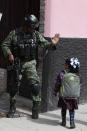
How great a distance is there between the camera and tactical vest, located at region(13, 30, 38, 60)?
6484 millimetres

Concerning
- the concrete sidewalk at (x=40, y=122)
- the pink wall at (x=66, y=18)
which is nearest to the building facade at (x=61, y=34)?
the pink wall at (x=66, y=18)

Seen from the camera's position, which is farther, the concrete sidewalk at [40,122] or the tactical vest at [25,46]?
the tactical vest at [25,46]

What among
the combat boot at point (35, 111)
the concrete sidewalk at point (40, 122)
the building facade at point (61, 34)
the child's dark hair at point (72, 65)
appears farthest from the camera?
the building facade at point (61, 34)

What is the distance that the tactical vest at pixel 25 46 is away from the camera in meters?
6.48

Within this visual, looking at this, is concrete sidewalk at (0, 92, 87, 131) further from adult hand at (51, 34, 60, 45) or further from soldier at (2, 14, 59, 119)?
adult hand at (51, 34, 60, 45)

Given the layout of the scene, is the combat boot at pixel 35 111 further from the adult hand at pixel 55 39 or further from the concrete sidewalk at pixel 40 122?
the adult hand at pixel 55 39

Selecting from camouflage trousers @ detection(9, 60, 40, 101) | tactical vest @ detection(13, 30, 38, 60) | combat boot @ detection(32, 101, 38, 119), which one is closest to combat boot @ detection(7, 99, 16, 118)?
camouflage trousers @ detection(9, 60, 40, 101)

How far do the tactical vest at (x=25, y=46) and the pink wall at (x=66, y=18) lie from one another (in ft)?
1.55

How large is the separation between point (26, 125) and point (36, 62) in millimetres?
1246

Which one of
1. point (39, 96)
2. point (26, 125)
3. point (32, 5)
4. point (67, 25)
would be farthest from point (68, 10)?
point (26, 125)

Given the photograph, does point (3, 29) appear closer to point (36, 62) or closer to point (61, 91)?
point (36, 62)

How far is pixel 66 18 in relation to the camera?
7.18 metres

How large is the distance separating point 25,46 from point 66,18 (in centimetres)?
115

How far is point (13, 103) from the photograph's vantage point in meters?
6.79
